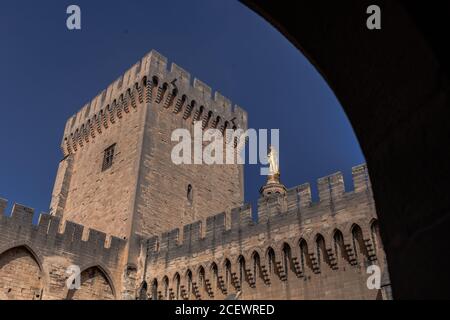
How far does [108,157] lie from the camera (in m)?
19.8

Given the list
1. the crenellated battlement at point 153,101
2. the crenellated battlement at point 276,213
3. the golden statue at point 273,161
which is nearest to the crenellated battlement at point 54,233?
the crenellated battlement at point 276,213

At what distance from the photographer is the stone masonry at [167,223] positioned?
10945 millimetres

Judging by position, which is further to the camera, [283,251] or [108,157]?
[108,157]

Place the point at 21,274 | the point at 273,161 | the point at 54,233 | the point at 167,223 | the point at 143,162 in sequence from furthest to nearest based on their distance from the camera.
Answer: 1. the point at 273,161
2. the point at 143,162
3. the point at 167,223
4. the point at 54,233
5. the point at 21,274

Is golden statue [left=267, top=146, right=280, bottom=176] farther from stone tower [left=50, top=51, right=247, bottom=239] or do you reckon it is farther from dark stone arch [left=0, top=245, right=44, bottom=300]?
dark stone arch [left=0, top=245, right=44, bottom=300]

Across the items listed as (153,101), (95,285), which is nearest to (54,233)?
(95,285)

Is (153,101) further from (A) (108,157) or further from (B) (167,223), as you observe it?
(B) (167,223)

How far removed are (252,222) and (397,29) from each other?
11730mm

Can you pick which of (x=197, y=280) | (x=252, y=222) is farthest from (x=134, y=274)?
(x=252, y=222)

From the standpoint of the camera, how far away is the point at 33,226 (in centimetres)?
1373

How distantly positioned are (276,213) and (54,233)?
7.33 m

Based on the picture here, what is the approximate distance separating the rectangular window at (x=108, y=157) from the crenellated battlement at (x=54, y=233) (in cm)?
473

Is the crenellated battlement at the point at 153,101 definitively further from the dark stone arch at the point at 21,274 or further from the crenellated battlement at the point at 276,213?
the dark stone arch at the point at 21,274
